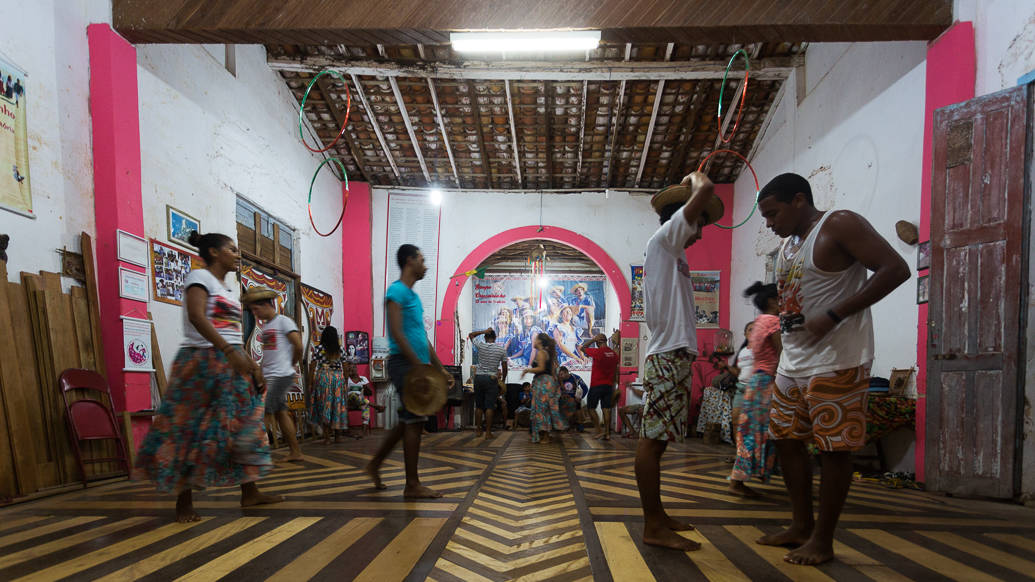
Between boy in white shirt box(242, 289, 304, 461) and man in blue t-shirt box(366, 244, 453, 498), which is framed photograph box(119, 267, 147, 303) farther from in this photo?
man in blue t-shirt box(366, 244, 453, 498)

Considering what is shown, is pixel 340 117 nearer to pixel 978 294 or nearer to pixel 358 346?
pixel 358 346

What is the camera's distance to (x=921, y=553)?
7.48 ft

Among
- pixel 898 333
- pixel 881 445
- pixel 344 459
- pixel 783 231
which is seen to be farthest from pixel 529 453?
pixel 783 231

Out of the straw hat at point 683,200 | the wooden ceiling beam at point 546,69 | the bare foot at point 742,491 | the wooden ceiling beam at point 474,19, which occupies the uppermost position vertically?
the wooden ceiling beam at point 546,69

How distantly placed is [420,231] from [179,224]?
5321 mm

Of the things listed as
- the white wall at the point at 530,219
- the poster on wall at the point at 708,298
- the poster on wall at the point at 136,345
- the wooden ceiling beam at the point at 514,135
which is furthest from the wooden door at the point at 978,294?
the poster on wall at the point at 136,345

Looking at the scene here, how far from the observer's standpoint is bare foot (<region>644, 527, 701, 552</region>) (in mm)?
2213

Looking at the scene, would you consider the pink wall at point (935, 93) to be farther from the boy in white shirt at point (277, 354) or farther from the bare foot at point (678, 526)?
the boy in white shirt at point (277, 354)

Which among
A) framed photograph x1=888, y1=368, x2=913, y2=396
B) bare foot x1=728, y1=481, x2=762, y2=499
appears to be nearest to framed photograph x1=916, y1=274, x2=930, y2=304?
framed photograph x1=888, y1=368, x2=913, y2=396

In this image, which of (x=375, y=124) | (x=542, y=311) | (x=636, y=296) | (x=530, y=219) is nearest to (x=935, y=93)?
(x=636, y=296)

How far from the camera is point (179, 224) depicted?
5422mm

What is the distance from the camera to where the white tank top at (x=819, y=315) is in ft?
6.59

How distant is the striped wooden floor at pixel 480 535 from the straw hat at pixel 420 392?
1.84ft

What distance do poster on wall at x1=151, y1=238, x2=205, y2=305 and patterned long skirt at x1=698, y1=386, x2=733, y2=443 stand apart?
23.2 ft
